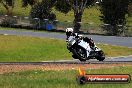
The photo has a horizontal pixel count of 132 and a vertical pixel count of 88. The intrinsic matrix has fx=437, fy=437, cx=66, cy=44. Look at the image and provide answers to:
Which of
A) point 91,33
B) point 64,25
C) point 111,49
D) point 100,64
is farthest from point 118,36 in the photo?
point 100,64

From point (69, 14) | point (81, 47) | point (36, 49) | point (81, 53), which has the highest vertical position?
point (81, 47)

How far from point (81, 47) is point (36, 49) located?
17268 mm

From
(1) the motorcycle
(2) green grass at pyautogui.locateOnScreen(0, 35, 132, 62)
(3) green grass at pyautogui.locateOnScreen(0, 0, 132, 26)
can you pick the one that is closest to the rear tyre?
(1) the motorcycle

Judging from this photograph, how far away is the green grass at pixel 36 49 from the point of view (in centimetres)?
3700

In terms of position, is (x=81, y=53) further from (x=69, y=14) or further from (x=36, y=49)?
(x=69, y=14)

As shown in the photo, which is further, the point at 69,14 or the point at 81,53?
the point at 69,14

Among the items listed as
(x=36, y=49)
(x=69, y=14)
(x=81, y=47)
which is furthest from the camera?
(x=69, y=14)

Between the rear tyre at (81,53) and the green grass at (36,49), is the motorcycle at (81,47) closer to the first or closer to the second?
the rear tyre at (81,53)

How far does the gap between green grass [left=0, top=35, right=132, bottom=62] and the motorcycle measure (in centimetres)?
1278

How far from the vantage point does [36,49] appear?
39.8 meters

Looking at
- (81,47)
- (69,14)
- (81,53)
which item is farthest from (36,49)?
(69,14)

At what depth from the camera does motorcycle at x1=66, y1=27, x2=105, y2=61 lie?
22219 millimetres

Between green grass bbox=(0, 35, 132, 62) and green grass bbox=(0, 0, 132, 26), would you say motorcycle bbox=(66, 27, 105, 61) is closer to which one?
green grass bbox=(0, 35, 132, 62)

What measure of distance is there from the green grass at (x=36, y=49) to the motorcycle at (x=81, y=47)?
1278cm
